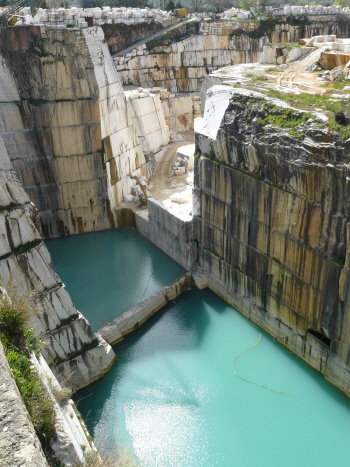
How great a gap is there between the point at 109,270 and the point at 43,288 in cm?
562

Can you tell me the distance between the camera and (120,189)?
17328 millimetres

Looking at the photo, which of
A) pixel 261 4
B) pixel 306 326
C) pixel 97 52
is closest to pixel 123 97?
pixel 97 52

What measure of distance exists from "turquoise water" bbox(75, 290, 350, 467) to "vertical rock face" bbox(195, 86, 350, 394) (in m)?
0.76

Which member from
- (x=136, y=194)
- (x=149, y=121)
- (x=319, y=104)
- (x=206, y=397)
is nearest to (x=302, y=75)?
(x=319, y=104)

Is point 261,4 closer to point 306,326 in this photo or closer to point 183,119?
point 183,119

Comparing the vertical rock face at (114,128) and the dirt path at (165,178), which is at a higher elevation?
the vertical rock face at (114,128)

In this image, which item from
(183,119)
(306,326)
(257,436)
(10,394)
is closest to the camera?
(10,394)

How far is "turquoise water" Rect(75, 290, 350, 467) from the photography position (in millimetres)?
8844

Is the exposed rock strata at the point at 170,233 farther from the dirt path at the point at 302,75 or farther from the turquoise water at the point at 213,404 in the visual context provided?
the dirt path at the point at 302,75

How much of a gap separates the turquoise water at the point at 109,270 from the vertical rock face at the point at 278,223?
7.18ft

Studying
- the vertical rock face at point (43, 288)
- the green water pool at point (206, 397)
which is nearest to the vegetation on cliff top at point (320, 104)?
the green water pool at point (206, 397)

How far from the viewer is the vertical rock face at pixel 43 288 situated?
27.7 ft

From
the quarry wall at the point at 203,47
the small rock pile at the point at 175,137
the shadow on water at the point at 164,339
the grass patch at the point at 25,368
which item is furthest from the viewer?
the quarry wall at the point at 203,47

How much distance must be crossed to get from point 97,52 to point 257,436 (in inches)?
505
